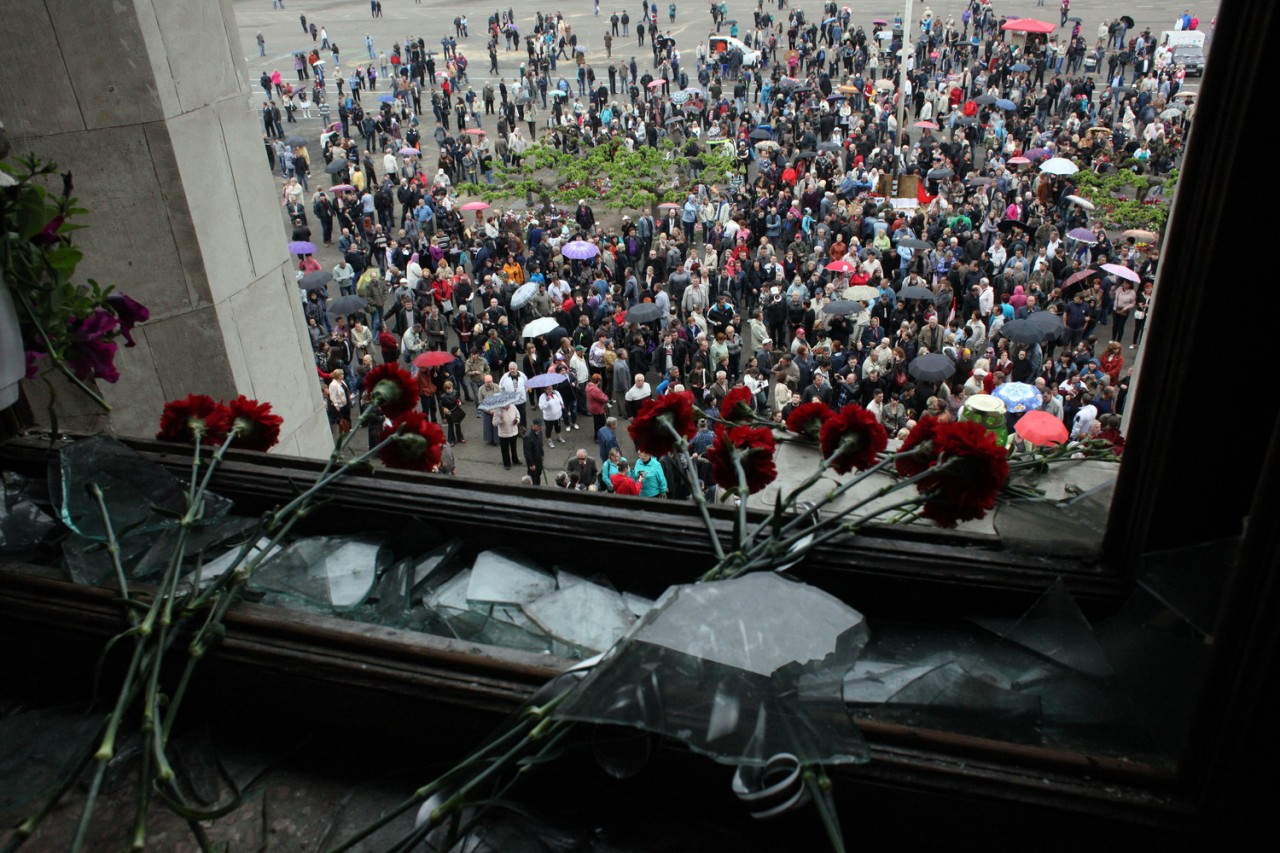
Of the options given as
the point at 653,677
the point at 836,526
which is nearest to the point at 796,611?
the point at 653,677

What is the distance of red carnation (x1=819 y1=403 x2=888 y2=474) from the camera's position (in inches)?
153

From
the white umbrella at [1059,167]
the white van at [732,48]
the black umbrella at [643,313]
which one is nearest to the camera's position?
the black umbrella at [643,313]

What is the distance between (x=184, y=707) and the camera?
3576 mm

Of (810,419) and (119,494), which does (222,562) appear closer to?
(119,494)

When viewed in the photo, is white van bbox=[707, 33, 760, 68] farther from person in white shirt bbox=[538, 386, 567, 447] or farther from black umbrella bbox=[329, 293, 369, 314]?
person in white shirt bbox=[538, 386, 567, 447]

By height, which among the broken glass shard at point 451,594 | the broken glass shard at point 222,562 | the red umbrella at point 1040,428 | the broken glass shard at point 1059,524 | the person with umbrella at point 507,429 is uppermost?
the broken glass shard at point 1059,524

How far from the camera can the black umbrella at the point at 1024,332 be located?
1812cm

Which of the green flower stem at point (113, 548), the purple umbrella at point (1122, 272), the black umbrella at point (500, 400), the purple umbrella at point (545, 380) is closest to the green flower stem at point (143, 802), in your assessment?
the green flower stem at point (113, 548)

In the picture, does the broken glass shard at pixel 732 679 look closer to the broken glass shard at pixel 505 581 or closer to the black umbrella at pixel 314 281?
the broken glass shard at pixel 505 581

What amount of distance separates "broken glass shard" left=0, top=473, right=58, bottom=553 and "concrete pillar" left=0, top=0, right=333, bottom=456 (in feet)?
15.2

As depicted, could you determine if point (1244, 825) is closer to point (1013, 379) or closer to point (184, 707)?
point (184, 707)

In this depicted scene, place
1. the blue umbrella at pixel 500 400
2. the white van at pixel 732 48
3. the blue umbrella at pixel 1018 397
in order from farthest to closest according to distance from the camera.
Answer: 1. the white van at pixel 732 48
2. the blue umbrella at pixel 500 400
3. the blue umbrella at pixel 1018 397

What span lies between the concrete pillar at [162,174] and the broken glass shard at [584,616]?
6687mm

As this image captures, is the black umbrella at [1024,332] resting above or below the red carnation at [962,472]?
below
